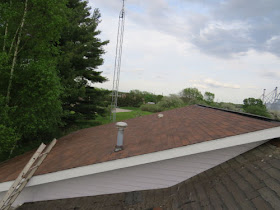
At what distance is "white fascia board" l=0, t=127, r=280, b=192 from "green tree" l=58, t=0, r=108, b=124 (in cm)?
1109

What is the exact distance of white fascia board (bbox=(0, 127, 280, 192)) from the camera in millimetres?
2998

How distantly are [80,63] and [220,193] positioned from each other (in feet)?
54.0

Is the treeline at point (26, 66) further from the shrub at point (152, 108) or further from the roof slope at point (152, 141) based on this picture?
the shrub at point (152, 108)

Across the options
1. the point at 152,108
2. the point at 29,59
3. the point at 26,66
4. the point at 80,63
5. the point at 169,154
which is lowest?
the point at 152,108

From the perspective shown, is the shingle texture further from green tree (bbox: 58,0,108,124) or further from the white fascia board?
green tree (bbox: 58,0,108,124)

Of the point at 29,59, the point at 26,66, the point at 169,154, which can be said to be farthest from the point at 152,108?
the point at 169,154

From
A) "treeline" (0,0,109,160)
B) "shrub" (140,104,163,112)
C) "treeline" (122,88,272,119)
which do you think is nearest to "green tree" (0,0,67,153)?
"treeline" (0,0,109,160)

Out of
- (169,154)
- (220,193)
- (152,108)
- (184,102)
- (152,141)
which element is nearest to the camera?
(220,193)

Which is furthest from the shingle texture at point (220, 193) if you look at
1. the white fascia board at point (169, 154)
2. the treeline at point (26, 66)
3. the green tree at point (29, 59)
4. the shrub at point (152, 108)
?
the shrub at point (152, 108)

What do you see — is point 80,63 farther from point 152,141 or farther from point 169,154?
point 169,154

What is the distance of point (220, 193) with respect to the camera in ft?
9.66

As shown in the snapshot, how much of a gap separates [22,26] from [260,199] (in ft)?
29.9

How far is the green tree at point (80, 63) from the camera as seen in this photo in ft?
48.8

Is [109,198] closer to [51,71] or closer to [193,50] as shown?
[51,71]
